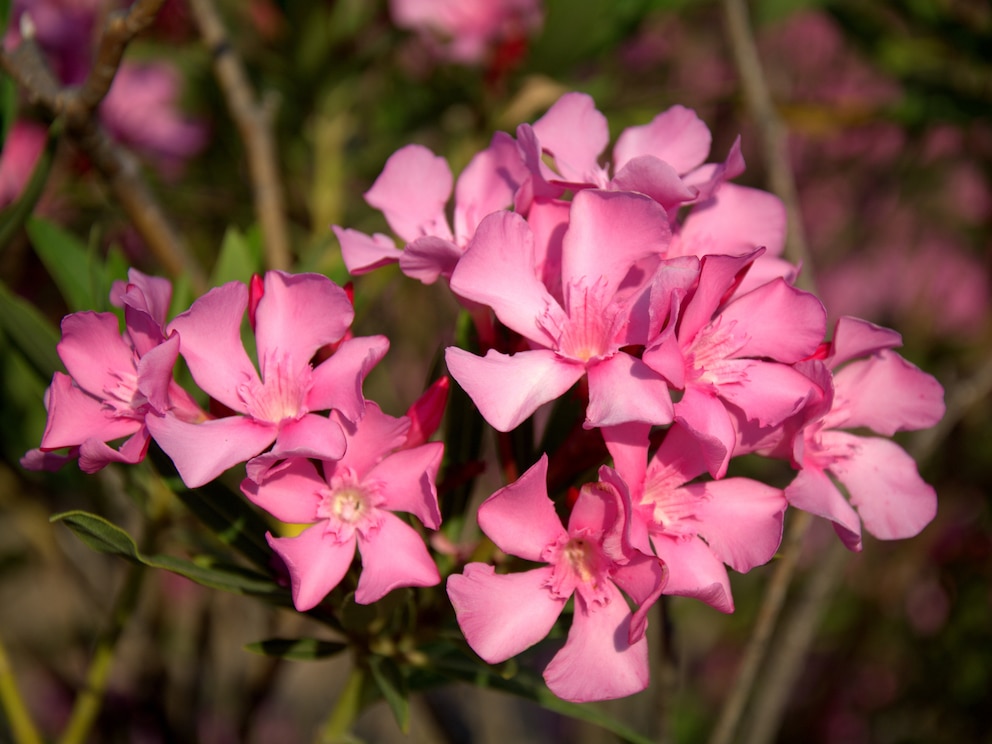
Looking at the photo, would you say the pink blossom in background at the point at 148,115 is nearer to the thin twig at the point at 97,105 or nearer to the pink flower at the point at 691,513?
the thin twig at the point at 97,105

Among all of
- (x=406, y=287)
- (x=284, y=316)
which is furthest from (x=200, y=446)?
(x=406, y=287)

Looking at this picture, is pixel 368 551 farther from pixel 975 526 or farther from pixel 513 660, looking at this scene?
pixel 975 526

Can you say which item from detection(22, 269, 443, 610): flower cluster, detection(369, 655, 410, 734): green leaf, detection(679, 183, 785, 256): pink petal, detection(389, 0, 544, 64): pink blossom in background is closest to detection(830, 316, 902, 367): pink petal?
detection(679, 183, 785, 256): pink petal

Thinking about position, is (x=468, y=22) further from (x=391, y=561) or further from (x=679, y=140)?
(x=391, y=561)

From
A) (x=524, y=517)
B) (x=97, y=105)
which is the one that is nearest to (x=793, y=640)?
(x=524, y=517)

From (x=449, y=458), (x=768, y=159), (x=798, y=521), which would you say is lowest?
(x=798, y=521)

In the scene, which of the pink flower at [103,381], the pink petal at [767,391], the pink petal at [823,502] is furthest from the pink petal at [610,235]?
the pink flower at [103,381]
